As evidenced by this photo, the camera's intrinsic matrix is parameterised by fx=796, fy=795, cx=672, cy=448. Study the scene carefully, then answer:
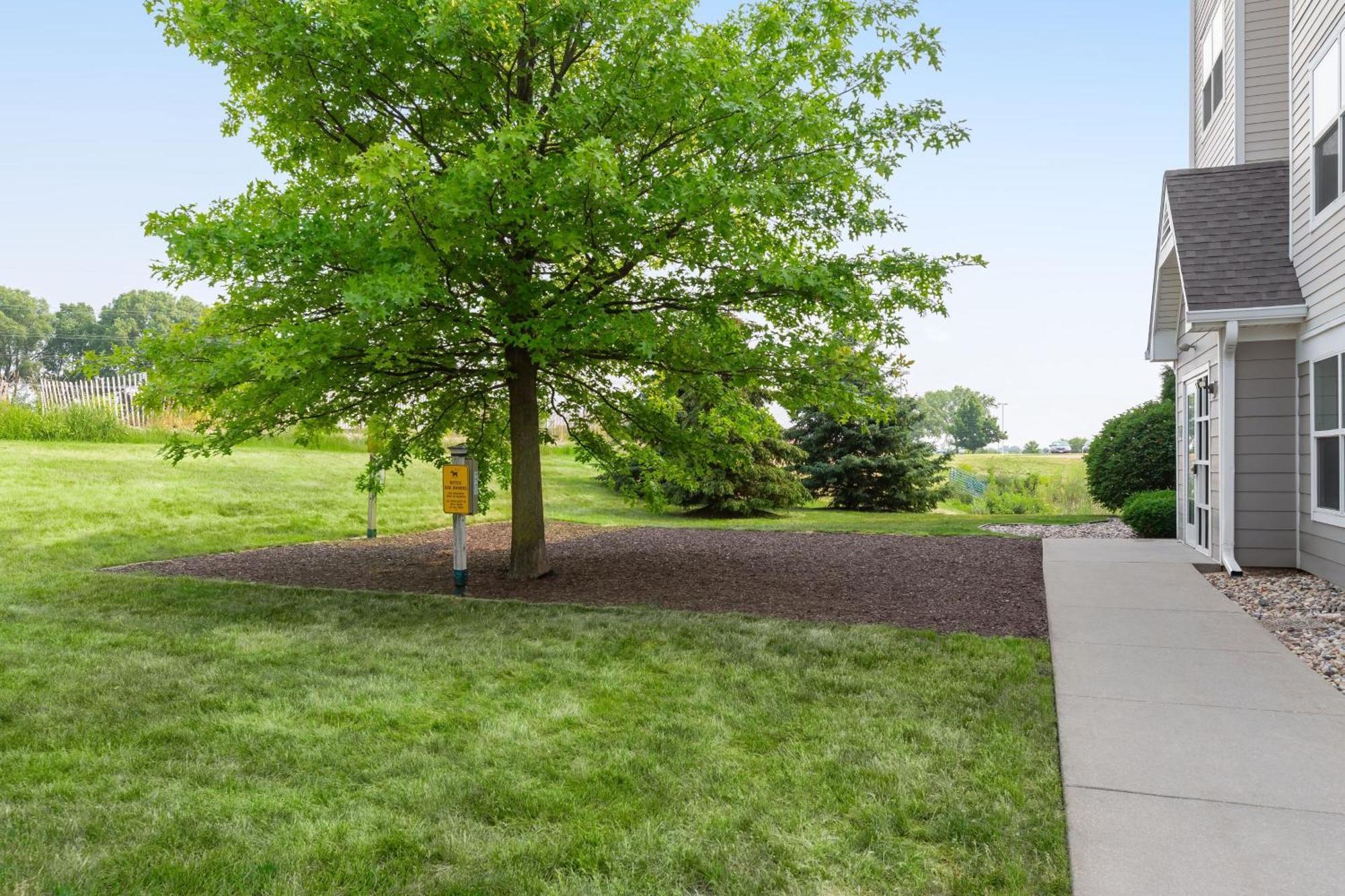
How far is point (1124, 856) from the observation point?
274cm

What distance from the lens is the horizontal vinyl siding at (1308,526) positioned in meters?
7.48

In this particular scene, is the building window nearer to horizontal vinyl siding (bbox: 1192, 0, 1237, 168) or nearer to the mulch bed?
the mulch bed

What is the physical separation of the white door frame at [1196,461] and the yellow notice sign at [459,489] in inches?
326

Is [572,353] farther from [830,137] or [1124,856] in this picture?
[1124,856]

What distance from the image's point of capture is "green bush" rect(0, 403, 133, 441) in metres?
18.5

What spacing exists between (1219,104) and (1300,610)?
315 inches

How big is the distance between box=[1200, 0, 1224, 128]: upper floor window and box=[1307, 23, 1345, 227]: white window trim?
3612 mm

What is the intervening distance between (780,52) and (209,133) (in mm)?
6358

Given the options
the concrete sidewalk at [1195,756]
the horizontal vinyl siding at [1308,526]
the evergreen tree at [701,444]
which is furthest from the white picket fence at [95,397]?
the horizontal vinyl siding at [1308,526]

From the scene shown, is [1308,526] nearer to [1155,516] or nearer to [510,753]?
[1155,516]

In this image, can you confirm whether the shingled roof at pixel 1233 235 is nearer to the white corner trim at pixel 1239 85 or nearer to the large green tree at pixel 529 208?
the white corner trim at pixel 1239 85

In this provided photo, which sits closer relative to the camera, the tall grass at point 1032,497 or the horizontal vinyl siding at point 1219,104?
the horizontal vinyl siding at point 1219,104

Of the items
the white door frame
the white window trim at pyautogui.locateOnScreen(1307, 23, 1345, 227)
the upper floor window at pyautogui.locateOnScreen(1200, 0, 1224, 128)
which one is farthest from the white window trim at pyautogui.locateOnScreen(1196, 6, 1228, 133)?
the white door frame

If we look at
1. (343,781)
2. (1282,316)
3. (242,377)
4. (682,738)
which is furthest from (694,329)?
(1282,316)
